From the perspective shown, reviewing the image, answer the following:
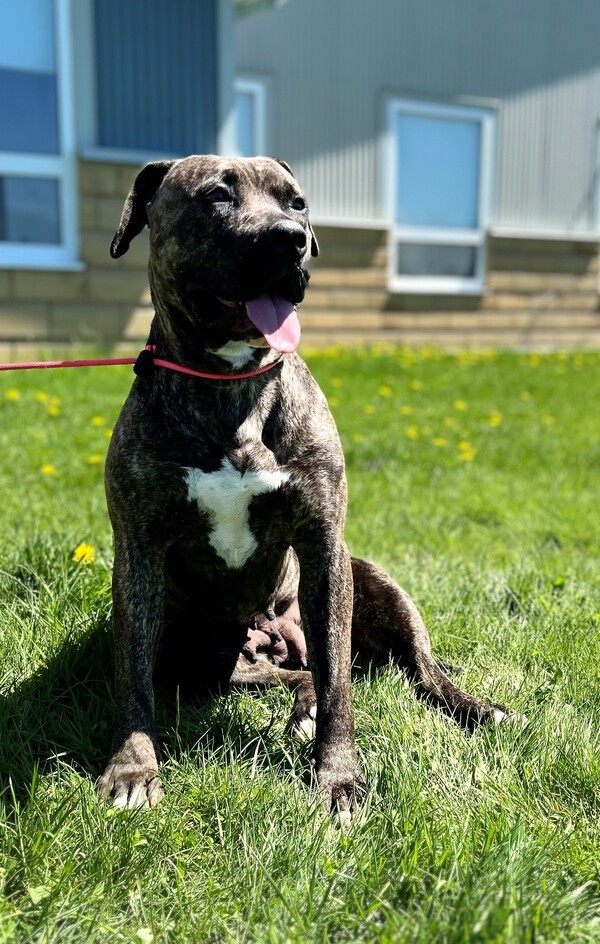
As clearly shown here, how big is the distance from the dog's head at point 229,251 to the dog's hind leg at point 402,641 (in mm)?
972

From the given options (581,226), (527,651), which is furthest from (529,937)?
(581,226)

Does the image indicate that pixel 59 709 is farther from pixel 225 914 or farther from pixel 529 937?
pixel 529 937

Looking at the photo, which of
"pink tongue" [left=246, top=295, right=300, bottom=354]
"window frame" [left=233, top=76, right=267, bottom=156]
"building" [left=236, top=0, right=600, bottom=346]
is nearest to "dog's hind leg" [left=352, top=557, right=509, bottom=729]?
"pink tongue" [left=246, top=295, right=300, bottom=354]

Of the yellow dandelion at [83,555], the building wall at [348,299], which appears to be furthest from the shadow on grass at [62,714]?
the building wall at [348,299]

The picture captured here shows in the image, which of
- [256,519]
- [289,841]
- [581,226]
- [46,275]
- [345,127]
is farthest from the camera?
[581,226]

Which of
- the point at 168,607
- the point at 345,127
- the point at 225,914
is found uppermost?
the point at 345,127

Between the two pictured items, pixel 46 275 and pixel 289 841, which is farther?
pixel 46 275

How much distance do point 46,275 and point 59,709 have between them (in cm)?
715

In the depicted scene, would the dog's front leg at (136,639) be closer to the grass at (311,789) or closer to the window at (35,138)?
the grass at (311,789)

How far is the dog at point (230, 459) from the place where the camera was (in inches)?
93.7

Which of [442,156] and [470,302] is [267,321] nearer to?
[470,302]

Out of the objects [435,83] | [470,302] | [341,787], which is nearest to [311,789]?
[341,787]

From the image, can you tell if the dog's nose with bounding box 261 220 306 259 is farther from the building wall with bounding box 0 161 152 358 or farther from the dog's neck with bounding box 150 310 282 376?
the building wall with bounding box 0 161 152 358

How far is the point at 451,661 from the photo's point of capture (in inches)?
120
